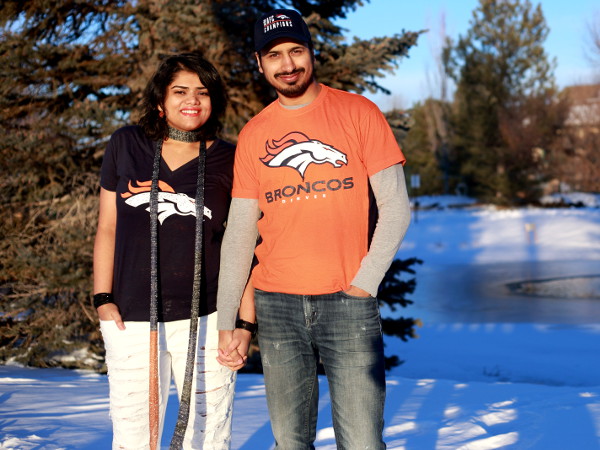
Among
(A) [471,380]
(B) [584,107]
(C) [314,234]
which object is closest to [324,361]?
(C) [314,234]

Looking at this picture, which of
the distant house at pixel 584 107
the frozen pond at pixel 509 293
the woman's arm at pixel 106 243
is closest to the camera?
the woman's arm at pixel 106 243

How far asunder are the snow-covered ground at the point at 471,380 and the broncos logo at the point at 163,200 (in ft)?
6.67

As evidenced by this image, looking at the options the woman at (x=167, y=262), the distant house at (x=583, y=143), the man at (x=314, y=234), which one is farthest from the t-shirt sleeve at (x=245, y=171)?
the distant house at (x=583, y=143)

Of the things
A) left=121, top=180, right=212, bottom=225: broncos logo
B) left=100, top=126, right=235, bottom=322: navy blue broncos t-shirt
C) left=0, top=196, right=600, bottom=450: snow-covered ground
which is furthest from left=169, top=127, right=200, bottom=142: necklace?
left=0, top=196, right=600, bottom=450: snow-covered ground

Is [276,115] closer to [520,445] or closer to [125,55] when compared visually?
[520,445]

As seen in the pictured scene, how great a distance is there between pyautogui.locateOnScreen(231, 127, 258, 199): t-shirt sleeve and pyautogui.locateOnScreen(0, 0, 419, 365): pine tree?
547 cm

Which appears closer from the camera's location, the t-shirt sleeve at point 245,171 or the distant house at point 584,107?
the t-shirt sleeve at point 245,171

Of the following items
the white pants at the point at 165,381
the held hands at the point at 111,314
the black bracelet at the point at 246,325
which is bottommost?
the white pants at the point at 165,381

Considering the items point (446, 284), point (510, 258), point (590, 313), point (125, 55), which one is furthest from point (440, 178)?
point (125, 55)

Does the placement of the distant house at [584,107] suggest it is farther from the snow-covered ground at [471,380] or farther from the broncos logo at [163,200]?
the broncos logo at [163,200]

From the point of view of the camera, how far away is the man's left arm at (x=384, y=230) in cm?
230

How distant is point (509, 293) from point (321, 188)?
13.2 metres

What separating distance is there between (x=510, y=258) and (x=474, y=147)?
1962 cm

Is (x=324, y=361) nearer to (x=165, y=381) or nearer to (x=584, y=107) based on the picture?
(x=165, y=381)
